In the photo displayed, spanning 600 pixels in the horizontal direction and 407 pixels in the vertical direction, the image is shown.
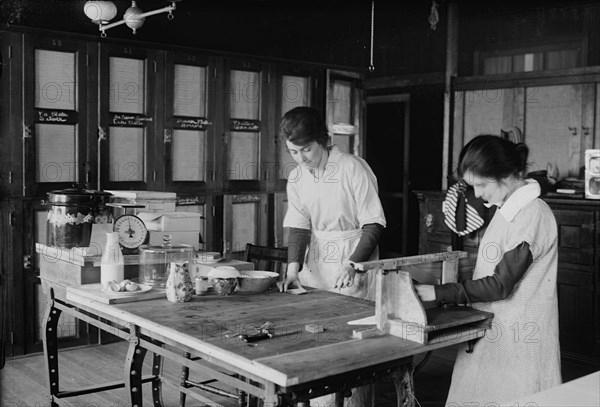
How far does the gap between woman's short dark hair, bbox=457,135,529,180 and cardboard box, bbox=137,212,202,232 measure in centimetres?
188

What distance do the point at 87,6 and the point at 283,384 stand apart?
3.87m

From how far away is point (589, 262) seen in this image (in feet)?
17.9

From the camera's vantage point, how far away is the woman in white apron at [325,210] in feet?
12.0

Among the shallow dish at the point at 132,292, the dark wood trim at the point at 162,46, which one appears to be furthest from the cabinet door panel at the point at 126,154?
the shallow dish at the point at 132,292

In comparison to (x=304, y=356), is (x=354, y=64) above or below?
above

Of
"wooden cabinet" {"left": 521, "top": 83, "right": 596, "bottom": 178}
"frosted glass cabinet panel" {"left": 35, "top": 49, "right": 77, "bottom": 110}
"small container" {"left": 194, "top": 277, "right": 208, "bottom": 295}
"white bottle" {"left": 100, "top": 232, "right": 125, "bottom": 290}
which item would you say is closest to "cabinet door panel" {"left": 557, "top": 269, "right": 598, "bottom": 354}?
"wooden cabinet" {"left": 521, "top": 83, "right": 596, "bottom": 178}

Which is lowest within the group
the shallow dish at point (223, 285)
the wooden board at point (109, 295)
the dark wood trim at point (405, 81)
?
the wooden board at point (109, 295)

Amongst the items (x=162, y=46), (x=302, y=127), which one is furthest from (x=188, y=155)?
(x=302, y=127)

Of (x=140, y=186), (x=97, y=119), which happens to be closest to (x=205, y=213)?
(x=140, y=186)

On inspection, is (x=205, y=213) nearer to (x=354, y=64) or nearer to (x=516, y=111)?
(x=354, y=64)

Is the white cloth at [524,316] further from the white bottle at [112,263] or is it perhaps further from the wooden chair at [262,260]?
the white bottle at [112,263]

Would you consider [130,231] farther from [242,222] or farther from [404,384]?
[242,222]

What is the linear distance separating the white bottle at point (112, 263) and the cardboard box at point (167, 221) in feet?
1.69

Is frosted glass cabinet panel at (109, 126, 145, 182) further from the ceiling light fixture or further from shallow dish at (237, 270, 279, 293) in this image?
shallow dish at (237, 270, 279, 293)
